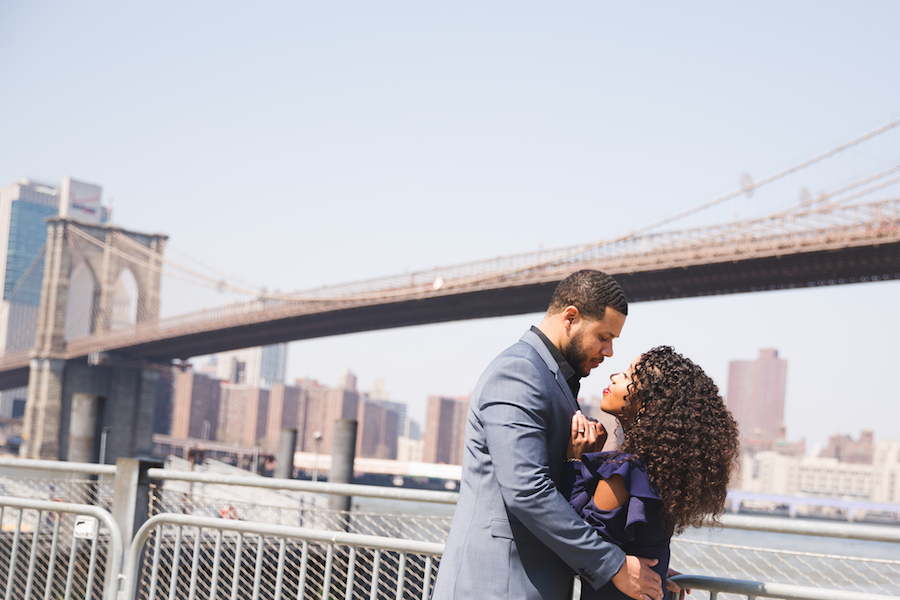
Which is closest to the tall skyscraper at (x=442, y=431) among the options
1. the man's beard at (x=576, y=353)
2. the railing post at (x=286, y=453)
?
the railing post at (x=286, y=453)

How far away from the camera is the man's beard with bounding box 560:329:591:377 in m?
1.89

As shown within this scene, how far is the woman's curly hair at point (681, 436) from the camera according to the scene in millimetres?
1700

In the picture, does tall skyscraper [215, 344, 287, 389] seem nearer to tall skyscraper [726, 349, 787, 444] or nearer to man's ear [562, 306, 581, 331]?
tall skyscraper [726, 349, 787, 444]

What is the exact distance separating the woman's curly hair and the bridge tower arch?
33.2 metres

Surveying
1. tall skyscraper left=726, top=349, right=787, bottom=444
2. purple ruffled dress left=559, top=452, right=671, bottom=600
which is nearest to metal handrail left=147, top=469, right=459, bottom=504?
purple ruffled dress left=559, top=452, right=671, bottom=600

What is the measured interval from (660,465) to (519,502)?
29 centimetres

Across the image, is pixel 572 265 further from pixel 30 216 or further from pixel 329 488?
pixel 30 216

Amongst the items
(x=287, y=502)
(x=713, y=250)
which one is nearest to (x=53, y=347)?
(x=287, y=502)

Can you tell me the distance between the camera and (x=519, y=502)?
1.71 metres

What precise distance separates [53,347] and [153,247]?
8180mm

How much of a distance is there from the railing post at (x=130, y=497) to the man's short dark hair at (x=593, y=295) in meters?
2.24

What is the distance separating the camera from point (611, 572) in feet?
5.54

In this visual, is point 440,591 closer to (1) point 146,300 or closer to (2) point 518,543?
(2) point 518,543

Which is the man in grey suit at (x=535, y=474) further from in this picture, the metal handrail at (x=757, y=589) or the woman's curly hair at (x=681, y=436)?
the metal handrail at (x=757, y=589)
